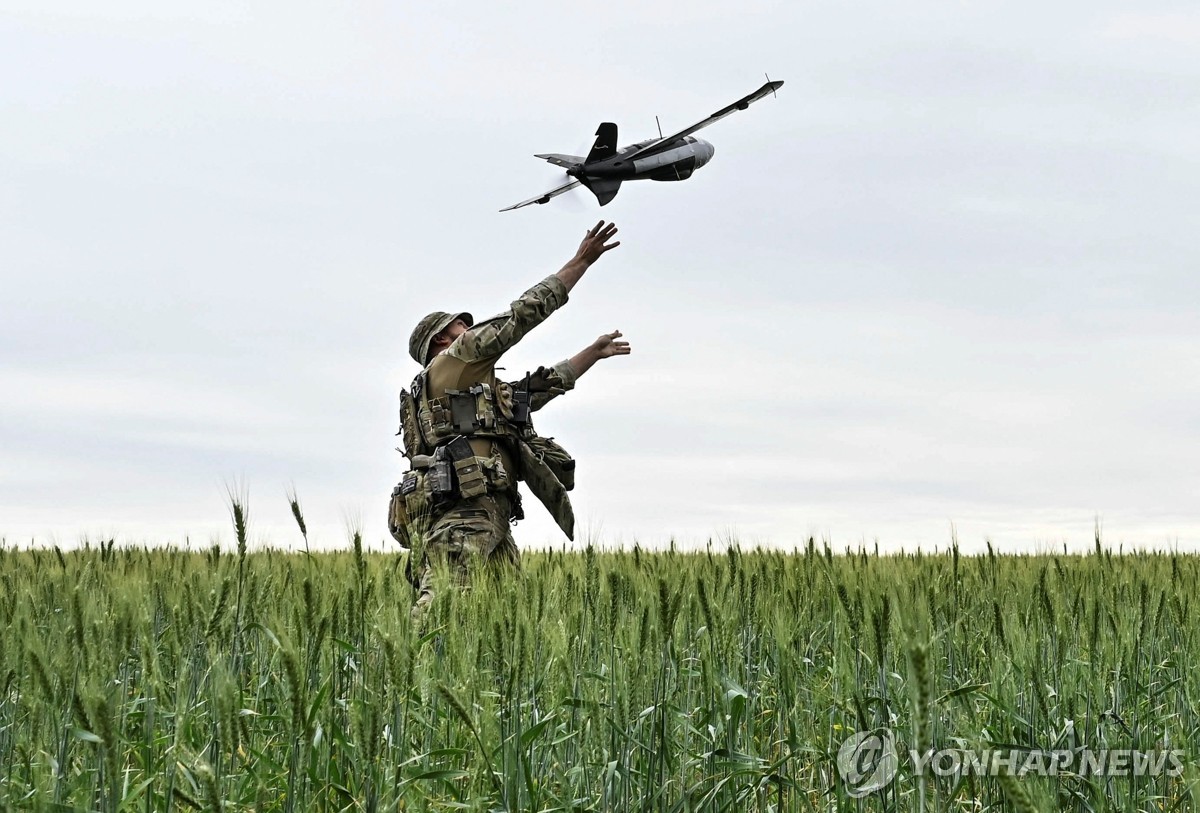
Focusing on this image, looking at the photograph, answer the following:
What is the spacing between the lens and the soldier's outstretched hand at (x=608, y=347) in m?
8.27

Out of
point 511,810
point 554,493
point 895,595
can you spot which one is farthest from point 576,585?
point 554,493

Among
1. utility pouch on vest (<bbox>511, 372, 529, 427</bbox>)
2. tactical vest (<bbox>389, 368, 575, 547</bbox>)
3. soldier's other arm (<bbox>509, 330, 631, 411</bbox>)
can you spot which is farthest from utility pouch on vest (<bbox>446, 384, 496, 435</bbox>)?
soldier's other arm (<bbox>509, 330, 631, 411</bbox>)

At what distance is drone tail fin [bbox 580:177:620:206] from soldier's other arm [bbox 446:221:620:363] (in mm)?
10261

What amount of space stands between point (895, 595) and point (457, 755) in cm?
129

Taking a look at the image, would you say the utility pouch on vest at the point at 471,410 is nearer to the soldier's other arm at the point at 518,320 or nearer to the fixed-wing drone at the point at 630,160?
the soldier's other arm at the point at 518,320

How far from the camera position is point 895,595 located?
9.71ft

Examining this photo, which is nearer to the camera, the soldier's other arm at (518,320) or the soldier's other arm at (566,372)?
the soldier's other arm at (518,320)

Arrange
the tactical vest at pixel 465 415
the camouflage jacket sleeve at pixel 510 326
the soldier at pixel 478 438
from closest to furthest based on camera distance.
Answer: the camouflage jacket sleeve at pixel 510 326 < the soldier at pixel 478 438 < the tactical vest at pixel 465 415

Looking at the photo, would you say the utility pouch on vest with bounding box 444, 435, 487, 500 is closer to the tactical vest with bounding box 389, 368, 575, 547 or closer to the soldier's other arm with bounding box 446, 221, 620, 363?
the tactical vest with bounding box 389, 368, 575, 547

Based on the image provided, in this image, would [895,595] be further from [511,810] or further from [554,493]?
[554,493]

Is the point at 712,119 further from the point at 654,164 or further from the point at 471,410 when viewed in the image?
the point at 471,410

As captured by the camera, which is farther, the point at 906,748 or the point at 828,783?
the point at 828,783

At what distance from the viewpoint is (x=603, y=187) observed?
1747 cm

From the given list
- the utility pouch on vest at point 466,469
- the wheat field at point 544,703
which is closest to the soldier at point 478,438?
the utility pouch on vest at point 466,469
